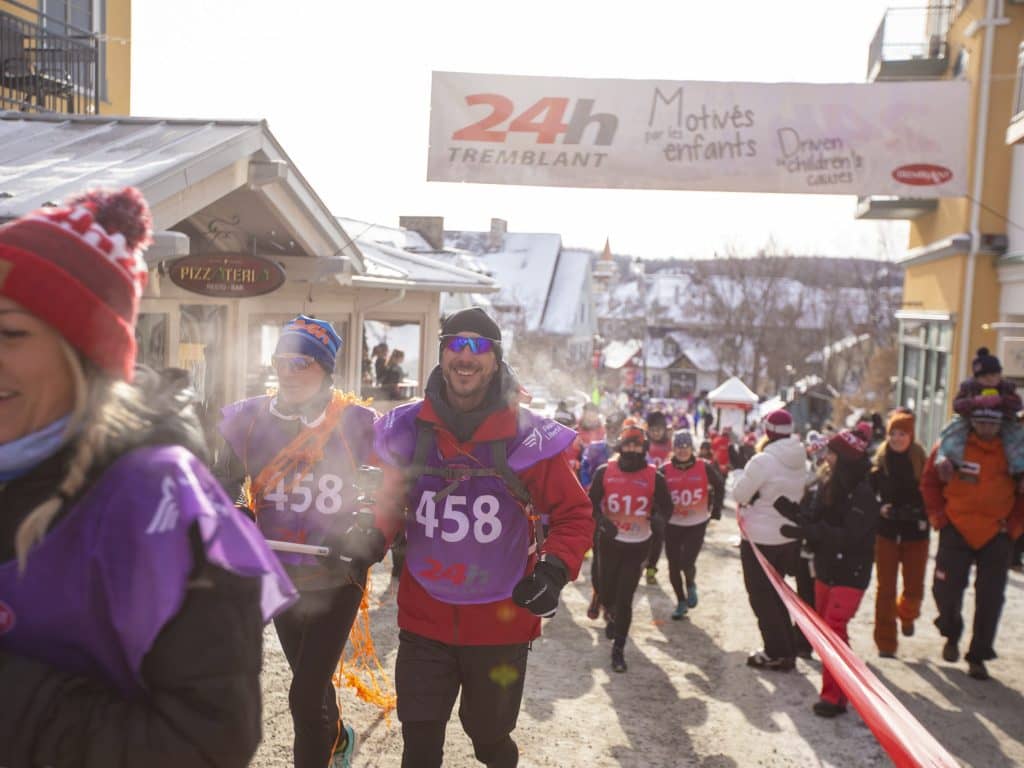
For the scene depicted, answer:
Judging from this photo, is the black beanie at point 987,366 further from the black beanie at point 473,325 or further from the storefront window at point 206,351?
the storefront window at point 206,351

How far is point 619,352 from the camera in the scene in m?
68.1

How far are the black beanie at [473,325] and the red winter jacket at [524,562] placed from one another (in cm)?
33

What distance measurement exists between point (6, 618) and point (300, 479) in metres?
2.85

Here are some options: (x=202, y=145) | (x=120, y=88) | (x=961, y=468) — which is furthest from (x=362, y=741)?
(x=120, y=88)

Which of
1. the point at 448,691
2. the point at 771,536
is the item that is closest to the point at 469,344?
the point at 448,691

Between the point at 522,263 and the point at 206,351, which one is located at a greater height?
the point at 522,263

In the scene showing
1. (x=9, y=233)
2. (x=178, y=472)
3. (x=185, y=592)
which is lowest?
(x=185, y=592)

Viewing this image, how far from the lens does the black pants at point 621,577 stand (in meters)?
7.12

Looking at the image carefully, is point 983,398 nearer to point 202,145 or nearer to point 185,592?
point 202,145

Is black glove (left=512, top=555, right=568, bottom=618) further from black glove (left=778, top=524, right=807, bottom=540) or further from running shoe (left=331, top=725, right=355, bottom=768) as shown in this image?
black glove (left=778, top=524, right=807, bottom=540)

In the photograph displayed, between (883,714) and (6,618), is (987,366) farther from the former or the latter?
(6,618)

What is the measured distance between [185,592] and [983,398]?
6.86m

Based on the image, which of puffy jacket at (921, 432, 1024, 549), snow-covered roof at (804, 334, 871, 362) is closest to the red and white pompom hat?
puffy jacket at (921, 432, 1024, 549)

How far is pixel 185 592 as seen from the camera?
139 cm
